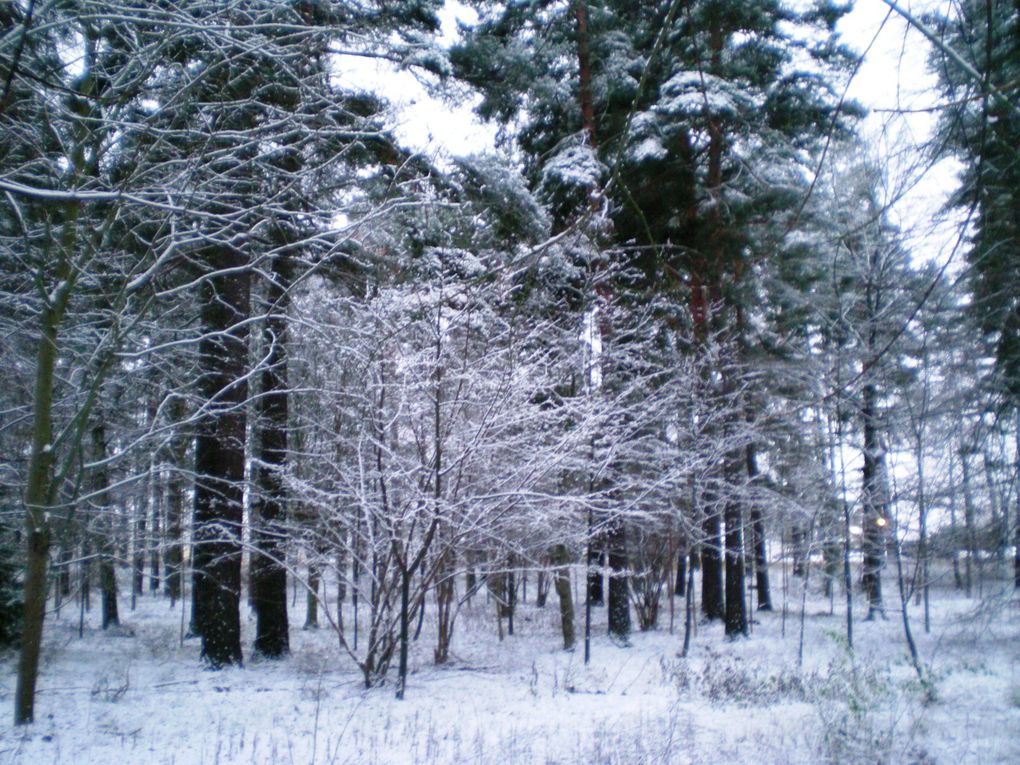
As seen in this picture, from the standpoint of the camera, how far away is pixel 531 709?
7.61 metres

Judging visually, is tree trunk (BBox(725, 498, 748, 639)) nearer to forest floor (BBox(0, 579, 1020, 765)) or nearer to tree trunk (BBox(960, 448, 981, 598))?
forest floor (BBox(0, 579, 1020, 765))

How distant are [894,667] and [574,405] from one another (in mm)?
6887

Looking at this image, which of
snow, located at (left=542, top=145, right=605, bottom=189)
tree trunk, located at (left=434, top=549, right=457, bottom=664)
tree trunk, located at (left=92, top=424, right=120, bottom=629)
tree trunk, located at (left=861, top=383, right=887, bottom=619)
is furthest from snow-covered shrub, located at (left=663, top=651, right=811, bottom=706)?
snow, located at (left=542, top=145, right=605, bottom=189)

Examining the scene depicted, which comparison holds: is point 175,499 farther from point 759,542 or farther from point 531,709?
point 759,542

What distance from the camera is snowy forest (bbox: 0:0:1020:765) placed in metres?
4.91

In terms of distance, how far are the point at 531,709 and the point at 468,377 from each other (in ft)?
12.1

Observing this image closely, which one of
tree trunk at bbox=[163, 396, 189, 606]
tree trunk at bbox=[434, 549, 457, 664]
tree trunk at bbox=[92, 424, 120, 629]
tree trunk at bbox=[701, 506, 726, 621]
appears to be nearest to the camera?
tree trunk at bbox=[92, 424, 120, 629]

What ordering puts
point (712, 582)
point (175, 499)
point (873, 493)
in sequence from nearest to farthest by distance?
point (873, 493) → point (175, 499) → point (712, 582)

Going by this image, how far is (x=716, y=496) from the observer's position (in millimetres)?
13719

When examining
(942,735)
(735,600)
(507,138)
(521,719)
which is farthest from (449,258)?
(735,600)

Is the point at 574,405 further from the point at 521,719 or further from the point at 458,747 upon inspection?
the point at 458,747

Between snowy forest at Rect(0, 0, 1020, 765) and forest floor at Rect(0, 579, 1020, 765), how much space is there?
66 mm

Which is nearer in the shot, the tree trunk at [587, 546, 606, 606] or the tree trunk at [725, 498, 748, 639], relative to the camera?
the tree trunk at [587, 546, 606, 606]

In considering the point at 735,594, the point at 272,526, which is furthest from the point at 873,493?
the point at 272,526
